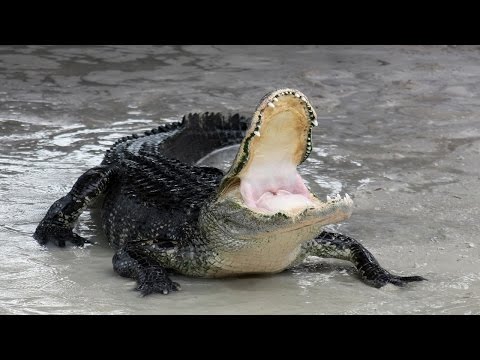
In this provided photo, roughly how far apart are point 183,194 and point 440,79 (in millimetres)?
4768

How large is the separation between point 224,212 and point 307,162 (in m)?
2.23

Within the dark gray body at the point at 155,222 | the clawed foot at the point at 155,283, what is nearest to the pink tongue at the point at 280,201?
the dark gray body at the point at 155,222

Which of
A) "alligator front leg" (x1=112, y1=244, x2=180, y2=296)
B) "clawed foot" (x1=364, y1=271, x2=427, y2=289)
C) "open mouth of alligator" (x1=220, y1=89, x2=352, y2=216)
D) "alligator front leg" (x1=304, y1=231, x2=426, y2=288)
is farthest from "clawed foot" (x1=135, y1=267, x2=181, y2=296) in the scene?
"clawed foot" (x1=364, y1=271, x2=427, y2=289)

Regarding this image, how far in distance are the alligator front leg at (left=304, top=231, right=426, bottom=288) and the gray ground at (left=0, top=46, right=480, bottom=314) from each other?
61mm

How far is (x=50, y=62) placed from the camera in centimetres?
930

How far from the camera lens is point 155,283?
13.7 feet

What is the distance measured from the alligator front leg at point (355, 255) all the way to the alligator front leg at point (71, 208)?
3.95 ft

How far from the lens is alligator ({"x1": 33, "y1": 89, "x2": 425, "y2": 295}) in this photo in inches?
156

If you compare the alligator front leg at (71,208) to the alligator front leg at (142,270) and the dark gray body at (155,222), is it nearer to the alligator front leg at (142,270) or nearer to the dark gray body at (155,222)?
the dark gray body at (155,222)

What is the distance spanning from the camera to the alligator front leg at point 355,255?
4.34 meters

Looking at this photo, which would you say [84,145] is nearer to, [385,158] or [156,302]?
[385,158]

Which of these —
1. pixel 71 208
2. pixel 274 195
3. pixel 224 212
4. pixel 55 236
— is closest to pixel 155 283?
pixel 224 212

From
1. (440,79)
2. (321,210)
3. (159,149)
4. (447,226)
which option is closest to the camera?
(321,210)

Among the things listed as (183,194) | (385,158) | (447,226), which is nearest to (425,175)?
(385,158)
